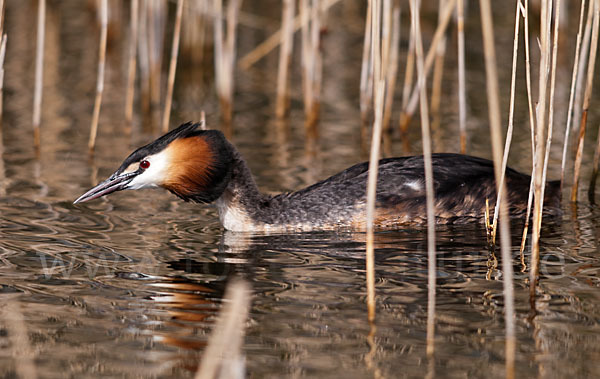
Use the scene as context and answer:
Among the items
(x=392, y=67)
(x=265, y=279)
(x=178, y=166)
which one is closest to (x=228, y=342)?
(x=265, y=279)

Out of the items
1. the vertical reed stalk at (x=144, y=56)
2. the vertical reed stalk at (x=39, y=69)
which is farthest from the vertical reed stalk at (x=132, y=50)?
the vertical reed stalk at (x=39, y=69)

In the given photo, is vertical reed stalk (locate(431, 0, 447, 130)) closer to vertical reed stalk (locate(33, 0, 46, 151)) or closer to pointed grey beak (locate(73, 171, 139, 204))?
vertical reed stalk (locate(33, 0, 46, 151))

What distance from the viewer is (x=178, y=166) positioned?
23.3ft

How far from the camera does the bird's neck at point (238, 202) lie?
24.3ft

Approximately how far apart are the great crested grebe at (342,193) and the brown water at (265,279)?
0.17 metres

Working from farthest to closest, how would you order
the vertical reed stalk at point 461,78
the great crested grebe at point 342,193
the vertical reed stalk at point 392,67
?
the vertical reed stalk at point 392,67 < the vertical reed stalk at point 461,78 < the great crested grebe at point 342,193

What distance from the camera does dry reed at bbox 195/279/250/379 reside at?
3387 mm

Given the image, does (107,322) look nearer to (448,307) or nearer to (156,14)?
(448,307)

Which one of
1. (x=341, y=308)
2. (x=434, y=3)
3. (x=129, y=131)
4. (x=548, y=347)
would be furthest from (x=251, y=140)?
(x=434, y=3)

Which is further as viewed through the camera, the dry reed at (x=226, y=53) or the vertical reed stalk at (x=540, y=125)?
the dry reed at (x=226, y=53)

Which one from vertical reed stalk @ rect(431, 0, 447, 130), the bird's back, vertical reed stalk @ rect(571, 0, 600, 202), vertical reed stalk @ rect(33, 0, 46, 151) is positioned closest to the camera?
vertical reed stalk @ rect(571, 0, 600, 202)

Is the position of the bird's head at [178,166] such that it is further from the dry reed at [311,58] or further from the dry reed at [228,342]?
the dry reed at [311,58]

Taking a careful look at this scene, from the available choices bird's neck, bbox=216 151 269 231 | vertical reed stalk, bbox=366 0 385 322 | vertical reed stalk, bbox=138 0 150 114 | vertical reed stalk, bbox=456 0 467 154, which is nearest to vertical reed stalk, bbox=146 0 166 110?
vertical reed stalk, bbox=138 0 150 114

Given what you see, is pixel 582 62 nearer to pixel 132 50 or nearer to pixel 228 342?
pixel 132 50
